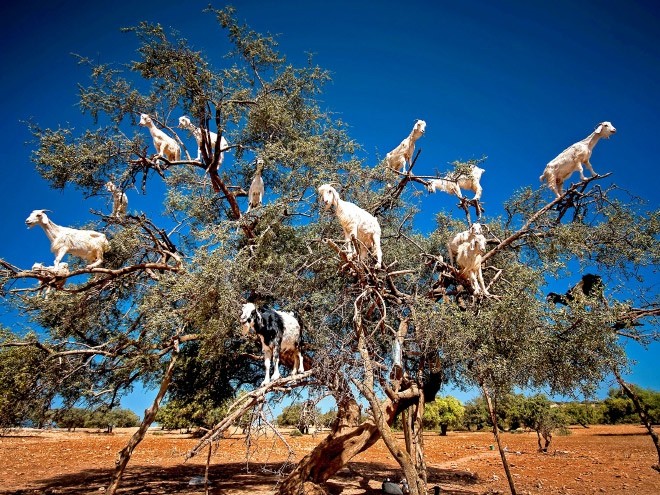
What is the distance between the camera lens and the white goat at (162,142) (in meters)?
10.7

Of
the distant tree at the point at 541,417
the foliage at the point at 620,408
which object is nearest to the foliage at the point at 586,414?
the foliage at the point at 620,408

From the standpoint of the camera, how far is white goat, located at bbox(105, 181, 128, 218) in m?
10.6

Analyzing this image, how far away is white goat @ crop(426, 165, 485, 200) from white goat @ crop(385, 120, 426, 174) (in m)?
A: 1.15

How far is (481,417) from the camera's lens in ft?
169

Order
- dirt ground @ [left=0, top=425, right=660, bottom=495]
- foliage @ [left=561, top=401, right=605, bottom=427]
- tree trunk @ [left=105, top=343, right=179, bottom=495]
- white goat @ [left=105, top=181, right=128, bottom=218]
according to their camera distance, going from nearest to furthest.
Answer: tree trunk @ [left=105, top=343, right=179, bottom=495], white goat @ [left=105, top=181, right=128, bottom=218], dirt ground @ [left=0, top=425, right=660, bottom=495], foliage @ [left=561, top=401, right=605, bottom=427]

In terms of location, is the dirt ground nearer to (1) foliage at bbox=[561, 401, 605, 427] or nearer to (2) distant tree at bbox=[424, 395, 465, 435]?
(2) distant tree at bbox=[424, 395, 465, 435]

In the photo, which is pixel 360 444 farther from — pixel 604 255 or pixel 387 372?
pixel 604 255

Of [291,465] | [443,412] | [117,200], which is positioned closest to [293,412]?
[291,465]

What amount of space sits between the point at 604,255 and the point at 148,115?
1311cm

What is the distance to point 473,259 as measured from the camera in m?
9.79

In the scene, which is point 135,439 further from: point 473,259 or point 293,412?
point 473,259

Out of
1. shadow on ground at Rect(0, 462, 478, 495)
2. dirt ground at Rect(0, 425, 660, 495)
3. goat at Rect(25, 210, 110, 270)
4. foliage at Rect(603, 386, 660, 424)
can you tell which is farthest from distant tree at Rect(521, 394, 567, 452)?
foliage at Rect(603, 386, 660, 424)

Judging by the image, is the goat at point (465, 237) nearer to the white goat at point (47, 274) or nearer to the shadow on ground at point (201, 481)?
the shadow on ground at point (201, 481)

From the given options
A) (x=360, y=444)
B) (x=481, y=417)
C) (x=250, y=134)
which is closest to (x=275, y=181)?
(x=250, y=134)
